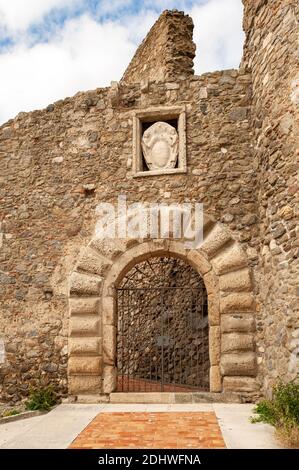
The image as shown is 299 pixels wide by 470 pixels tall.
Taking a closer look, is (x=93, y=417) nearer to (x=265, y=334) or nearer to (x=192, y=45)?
(x=265, y=334)

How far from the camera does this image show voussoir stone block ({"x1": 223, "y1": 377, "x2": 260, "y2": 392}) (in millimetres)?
6022

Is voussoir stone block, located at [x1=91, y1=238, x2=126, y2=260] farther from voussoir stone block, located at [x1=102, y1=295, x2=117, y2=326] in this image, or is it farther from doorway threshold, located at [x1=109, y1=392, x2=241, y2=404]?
doorway threshold, located at [x1=109, y1=392, x2=241, y2=404]

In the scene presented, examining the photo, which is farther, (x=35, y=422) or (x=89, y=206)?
(x=89, y=206)

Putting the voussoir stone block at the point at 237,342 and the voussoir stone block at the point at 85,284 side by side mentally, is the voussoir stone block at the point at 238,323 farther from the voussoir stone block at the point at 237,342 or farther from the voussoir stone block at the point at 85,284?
the voussoir stone block at the point at 85,284

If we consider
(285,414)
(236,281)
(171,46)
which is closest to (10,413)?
(236,281)

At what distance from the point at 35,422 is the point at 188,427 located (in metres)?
1.72

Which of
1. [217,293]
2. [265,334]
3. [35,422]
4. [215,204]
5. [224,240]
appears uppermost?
[215,204]

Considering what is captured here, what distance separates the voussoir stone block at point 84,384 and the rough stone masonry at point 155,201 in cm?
1

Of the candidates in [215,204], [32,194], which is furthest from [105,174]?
[215,204]

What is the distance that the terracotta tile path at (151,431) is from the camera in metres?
4.08

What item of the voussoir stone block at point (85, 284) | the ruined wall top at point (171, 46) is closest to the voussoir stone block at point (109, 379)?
the voussoir stone block at point (85, 284)

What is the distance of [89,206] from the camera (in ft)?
23.0
